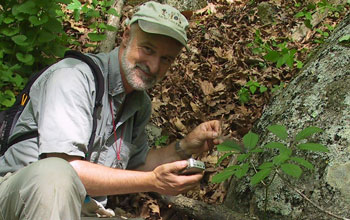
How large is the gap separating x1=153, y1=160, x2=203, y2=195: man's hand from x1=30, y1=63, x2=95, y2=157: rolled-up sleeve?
1.66 ft

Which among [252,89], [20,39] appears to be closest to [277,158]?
[252,89]

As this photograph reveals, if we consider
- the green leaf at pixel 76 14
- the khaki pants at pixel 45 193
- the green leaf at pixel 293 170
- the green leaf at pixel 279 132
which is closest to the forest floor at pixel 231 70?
the green leaf at pixel 76 14

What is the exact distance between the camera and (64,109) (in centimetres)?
278

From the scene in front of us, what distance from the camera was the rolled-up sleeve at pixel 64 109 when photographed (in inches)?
107

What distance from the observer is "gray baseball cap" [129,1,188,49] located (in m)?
3.14

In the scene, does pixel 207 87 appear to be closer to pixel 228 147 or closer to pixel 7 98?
pixel 7 98

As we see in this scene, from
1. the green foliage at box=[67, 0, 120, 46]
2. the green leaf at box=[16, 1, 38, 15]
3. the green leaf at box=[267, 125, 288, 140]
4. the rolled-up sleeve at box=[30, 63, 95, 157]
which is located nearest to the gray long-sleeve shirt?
the rolled-up sleeve at box=[30, 63, 95, 157]

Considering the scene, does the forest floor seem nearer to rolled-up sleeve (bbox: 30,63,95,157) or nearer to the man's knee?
rolled-up sleeve (bbox: 30,63,95,157)

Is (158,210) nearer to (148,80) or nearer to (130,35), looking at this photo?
(148,80)

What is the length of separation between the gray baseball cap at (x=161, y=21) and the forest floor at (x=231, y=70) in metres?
1.05

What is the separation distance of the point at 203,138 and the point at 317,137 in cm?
86

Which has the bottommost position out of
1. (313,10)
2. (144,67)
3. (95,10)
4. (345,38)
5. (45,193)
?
(45,193)

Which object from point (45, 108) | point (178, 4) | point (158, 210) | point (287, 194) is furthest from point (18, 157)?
point (178, 4)

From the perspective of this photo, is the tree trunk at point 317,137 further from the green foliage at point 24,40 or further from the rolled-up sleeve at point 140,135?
the green foliage at point 24,40
